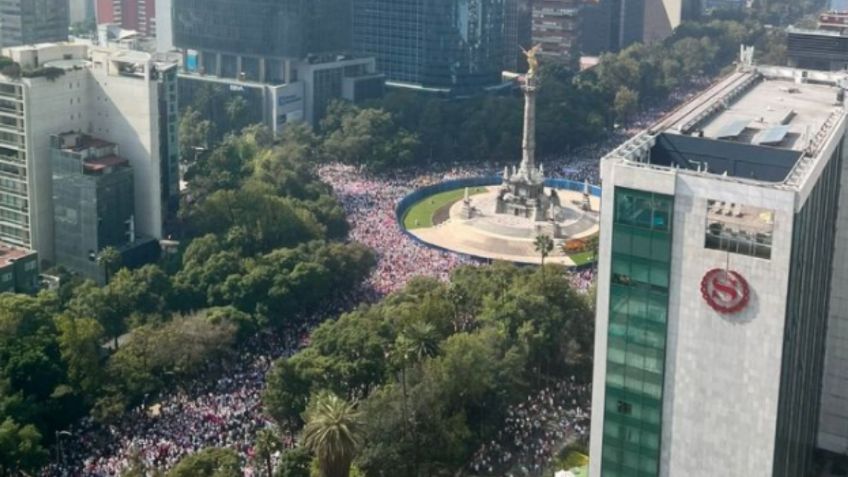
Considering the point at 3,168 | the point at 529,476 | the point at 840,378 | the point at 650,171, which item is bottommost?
the point at 529,476

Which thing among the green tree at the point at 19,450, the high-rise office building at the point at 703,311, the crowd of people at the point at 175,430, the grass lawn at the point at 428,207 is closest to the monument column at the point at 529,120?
the grass lawn at the point at 428,207

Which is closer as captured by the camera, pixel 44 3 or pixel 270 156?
pixel 270 156

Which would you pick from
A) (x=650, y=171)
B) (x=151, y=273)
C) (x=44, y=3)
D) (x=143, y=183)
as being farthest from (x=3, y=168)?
(x=44, y=3)

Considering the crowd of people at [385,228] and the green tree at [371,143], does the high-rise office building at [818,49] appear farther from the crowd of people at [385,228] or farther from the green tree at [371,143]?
the crowd of people at [385,228]

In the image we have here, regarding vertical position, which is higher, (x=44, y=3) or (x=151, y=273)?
(x=44, y=3)

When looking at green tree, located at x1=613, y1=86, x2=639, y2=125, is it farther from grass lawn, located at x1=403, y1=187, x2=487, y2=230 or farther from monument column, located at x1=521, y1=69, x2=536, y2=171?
monument column, located at x1=521, y1=69, x2=536, y2=171

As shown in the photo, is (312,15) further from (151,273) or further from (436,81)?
(151,273)
